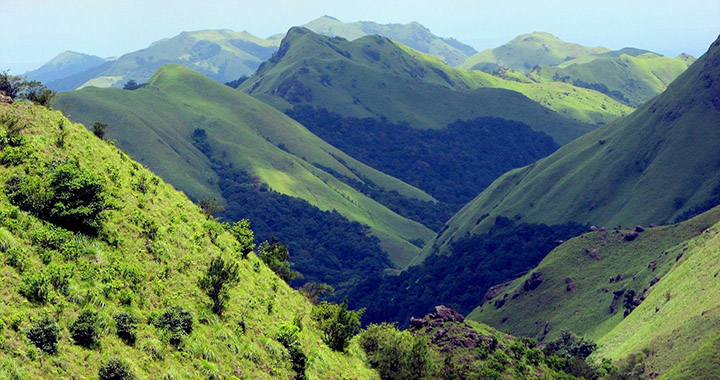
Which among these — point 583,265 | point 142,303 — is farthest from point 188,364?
point 583,265

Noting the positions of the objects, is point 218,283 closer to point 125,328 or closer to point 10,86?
point 125,328

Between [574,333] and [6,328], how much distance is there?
457ft

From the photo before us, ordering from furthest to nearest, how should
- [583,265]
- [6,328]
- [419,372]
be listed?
[583,265] → [419,372] → [6,328]

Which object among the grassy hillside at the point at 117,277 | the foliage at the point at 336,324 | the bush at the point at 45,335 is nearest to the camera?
the bush at the point at 45,335

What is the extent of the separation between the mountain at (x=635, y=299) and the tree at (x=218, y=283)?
2863 inches

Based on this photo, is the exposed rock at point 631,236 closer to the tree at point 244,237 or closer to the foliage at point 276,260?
the foliage at point 276,260

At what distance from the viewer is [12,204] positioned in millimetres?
43344

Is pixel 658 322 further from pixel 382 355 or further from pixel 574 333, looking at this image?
pixel 382 355

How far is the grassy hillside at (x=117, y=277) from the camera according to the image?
35188 mm

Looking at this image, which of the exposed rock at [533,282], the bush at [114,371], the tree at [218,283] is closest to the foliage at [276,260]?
the tree at [218,283]

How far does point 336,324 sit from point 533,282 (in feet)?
439

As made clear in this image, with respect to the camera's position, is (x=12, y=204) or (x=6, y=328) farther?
(x=12, y=204)

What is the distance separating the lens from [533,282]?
185125mm

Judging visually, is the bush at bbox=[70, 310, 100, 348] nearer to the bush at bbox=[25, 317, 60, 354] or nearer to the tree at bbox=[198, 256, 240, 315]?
the bush at bbox=[25, 317, 60, 354]
